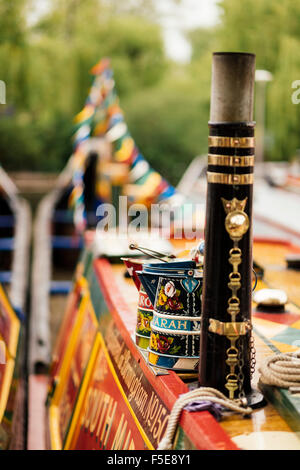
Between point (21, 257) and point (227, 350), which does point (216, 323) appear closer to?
point (227, 350)

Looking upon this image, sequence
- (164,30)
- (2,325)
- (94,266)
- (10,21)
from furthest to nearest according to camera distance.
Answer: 1. (164,30)
2. (10,21)
3. (2,325)
4. (94,266)

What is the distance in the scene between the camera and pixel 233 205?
1899mm

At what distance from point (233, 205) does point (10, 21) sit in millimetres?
20025

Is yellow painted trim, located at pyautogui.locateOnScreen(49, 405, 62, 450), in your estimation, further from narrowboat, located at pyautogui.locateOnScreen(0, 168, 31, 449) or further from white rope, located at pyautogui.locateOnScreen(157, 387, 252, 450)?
white rope, located at pyautogui.locateOnScreen(157, 387, 252, 450)

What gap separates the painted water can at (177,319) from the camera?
2.13m

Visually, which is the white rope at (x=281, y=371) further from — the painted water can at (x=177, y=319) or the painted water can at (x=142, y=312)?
the painted water can at (x=142, y=312)

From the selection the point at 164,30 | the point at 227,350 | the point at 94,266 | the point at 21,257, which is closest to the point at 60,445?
the point at 94,266

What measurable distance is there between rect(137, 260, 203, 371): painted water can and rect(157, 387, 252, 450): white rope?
0.24m

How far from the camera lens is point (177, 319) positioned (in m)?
2.13

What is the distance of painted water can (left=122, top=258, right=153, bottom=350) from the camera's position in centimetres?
235

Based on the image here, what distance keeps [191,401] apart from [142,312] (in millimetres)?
539

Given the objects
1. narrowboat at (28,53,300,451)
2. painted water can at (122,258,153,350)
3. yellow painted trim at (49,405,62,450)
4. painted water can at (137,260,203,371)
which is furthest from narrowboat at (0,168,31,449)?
painted water can at (137,260,203,371)

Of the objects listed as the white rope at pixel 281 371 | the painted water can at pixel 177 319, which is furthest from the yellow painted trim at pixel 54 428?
the white rope at pixel 281 371

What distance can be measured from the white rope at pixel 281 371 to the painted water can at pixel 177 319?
8.4 inches
